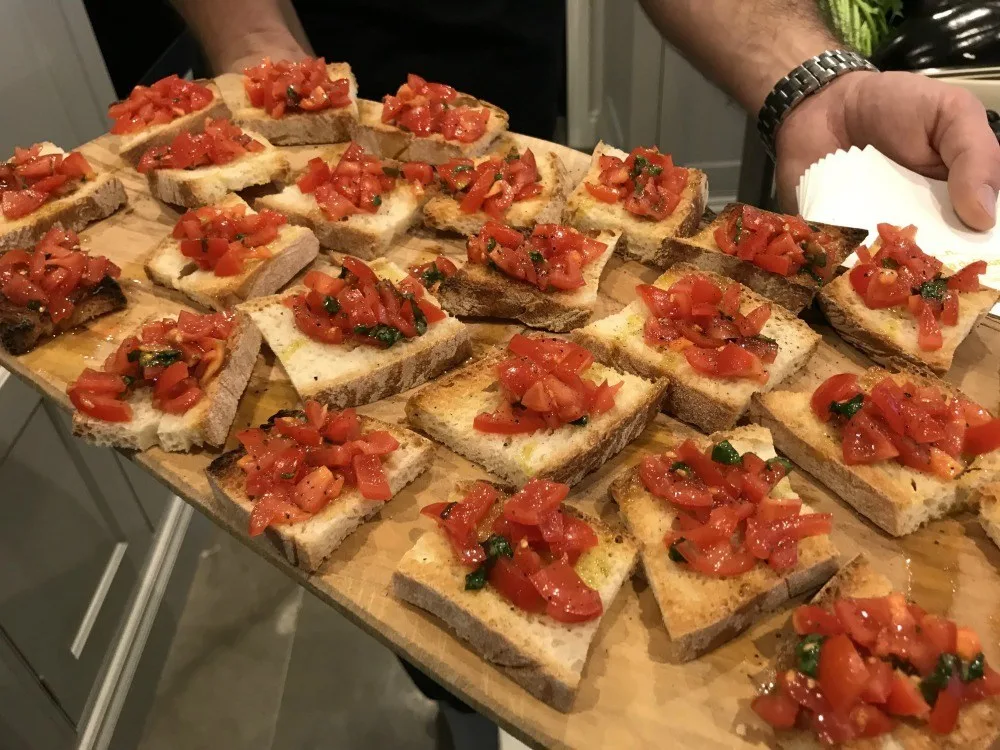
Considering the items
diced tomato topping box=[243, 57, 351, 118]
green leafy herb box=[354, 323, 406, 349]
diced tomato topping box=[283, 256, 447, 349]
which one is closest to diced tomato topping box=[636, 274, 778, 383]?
diced tomato topping box=[283, 256, 447, 349]

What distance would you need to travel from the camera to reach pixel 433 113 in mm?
4020

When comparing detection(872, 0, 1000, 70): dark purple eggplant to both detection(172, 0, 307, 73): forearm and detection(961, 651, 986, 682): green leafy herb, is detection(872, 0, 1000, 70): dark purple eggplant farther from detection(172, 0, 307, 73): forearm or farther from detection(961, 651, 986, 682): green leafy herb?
detection(172, 0, 307, 73): forearm

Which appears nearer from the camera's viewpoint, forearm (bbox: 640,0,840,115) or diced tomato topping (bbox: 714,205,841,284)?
diced tomato topping (bbox: 714,205,841,284)

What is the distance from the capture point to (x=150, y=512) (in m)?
4.56

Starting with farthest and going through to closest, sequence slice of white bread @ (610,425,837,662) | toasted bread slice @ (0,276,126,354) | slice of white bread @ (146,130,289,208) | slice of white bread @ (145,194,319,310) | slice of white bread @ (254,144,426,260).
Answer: slice of white bread @ (146,130,289,208) < slice of white bread @ (254,144,426,260) < slice of white bread @ (145,194,319,310) < toasted bread slice @ (0,276,126,354) < slice of white bread @ (610,425,837,662)

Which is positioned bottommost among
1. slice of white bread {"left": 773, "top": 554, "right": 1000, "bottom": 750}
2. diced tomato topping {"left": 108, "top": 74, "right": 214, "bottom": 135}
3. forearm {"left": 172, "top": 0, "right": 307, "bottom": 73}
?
slice of white bread {"left": 773, "top": 554, "right": 1000, "bottom": 750}

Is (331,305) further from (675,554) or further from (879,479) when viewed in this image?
(879,479)

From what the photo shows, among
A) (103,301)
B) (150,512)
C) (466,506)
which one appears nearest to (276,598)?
(150,512)

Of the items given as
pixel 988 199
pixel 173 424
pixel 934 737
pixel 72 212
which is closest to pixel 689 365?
pixel 934 737

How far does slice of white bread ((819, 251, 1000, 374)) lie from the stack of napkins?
0.19 m

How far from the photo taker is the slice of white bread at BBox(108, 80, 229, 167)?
4.03 m

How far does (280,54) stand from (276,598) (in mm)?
3388

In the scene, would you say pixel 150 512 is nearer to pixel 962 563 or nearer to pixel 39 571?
pixel 39 571

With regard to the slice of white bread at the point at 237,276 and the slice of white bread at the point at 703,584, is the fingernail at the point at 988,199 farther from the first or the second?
the slice of white bread at the point at 237,276
